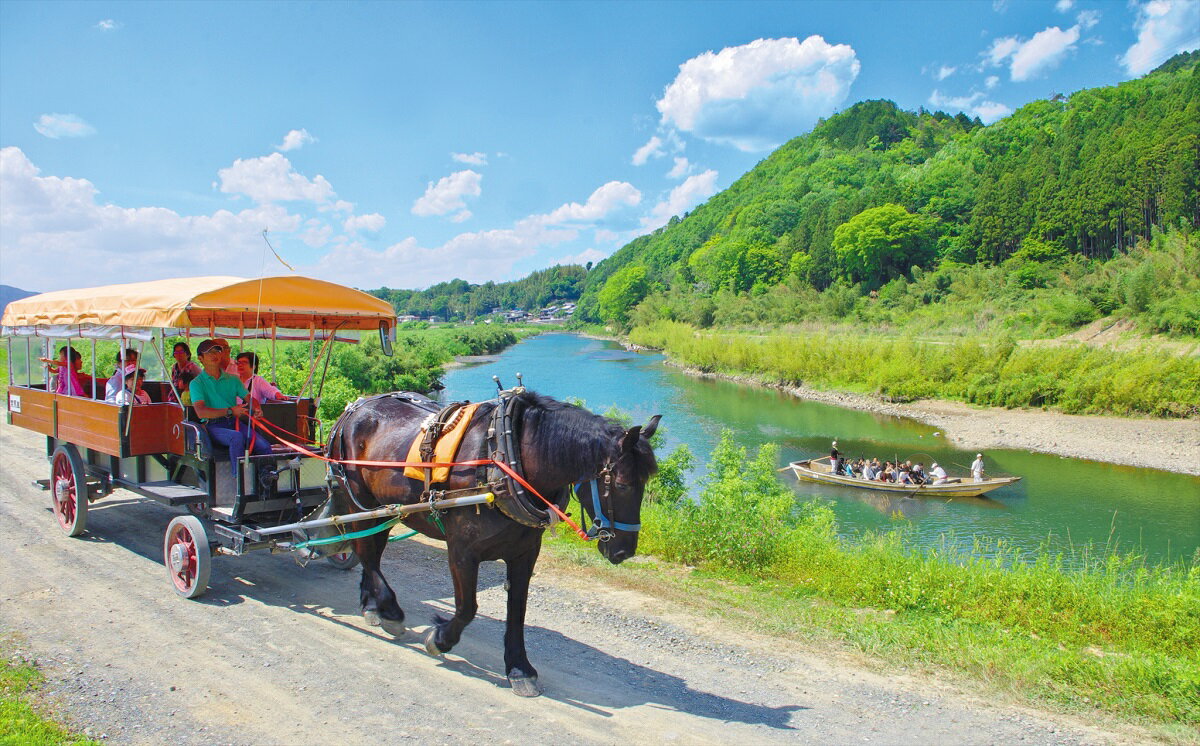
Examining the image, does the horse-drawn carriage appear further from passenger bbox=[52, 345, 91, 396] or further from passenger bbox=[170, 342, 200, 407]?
passenger bbox=[170, 342, 200, 407]

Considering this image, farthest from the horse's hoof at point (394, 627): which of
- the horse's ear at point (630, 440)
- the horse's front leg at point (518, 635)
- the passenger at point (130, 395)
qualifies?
the passenger at point (130, 395)

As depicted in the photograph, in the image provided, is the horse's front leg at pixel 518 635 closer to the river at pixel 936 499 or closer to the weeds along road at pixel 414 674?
the weeds along road at pixel 414 674

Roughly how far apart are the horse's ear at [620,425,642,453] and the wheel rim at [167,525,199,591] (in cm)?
438

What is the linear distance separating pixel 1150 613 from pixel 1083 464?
21593 mm

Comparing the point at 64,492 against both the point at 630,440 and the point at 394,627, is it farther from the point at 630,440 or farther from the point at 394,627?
the point at 630,440

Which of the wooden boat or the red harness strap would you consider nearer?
the red harness strap

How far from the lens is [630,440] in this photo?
4414mm

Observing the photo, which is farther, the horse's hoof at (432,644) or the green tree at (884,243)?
the green tree at (884,243)

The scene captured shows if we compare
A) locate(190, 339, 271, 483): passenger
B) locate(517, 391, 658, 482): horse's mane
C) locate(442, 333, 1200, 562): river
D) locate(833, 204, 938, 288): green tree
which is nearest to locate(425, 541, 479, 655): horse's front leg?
locate(517, 391, 658, 482): horse's mane

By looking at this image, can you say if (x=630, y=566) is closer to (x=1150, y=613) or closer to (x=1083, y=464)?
(x=1150, y=613)

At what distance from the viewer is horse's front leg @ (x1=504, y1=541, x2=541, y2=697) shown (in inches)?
189

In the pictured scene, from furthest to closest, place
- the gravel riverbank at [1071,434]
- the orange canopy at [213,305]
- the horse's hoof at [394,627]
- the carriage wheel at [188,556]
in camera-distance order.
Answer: the gravel riverbank at [1071,434], the carriage wheel at [188,556], the orange canopy at [213,305], the horse's hoof at [394,627]

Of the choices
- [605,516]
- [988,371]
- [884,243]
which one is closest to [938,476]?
[988,371]

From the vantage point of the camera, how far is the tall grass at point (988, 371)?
2873 cm
